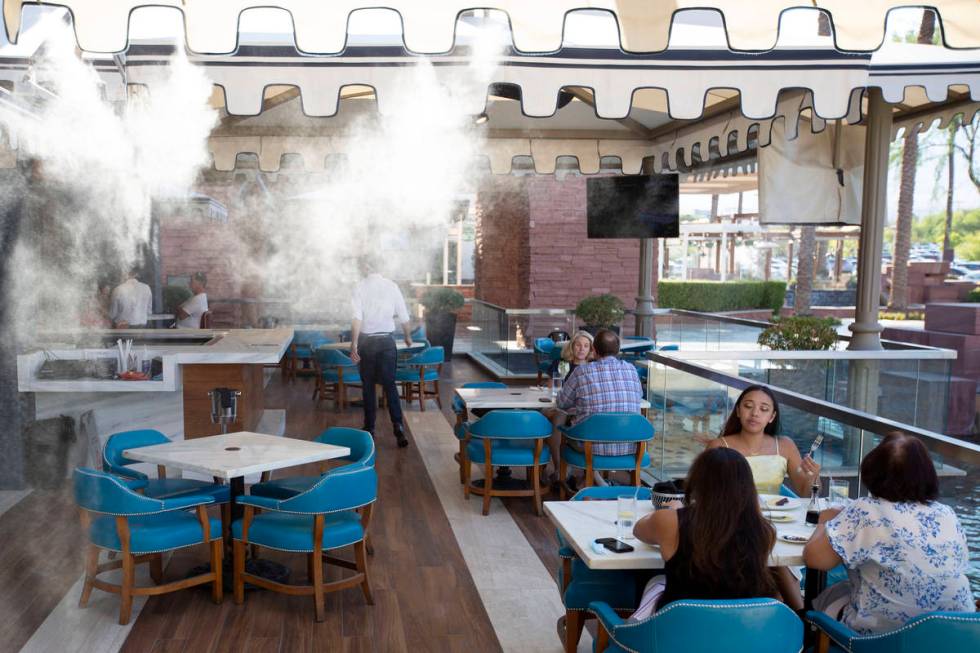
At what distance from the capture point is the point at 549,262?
524 inches

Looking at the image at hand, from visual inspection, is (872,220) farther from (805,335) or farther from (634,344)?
(634,344)

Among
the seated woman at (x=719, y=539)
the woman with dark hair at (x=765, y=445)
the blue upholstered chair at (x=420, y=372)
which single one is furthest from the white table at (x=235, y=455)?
the blue upholstered chair at (x=420, y=372)

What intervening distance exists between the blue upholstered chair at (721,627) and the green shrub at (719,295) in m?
19.2

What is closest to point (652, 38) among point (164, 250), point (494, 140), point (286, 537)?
point (286, 537)

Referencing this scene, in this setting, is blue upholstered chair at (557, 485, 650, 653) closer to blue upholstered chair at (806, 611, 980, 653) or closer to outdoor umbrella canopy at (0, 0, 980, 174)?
blue upholstered chair at (806, 611, 980, 653)

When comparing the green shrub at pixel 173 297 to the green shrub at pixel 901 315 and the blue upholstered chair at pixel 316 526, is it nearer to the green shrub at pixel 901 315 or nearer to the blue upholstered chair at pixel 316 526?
the blue upholstered chair at pixel 316 526

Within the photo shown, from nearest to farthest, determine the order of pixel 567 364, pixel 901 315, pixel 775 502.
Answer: pixel 775 502, pixel 567 364, pixel 901 315

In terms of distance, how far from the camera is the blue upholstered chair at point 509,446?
203 inches

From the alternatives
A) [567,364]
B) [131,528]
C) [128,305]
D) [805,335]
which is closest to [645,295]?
[805,335]

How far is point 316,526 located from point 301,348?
26.0 feet

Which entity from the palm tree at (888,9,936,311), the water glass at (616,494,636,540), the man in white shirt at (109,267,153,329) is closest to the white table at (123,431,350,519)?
the water glass at (616,494,636,540)

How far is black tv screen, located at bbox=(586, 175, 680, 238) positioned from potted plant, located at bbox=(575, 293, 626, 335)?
1.65 m

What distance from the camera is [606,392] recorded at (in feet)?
17.0

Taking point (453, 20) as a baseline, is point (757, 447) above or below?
below
